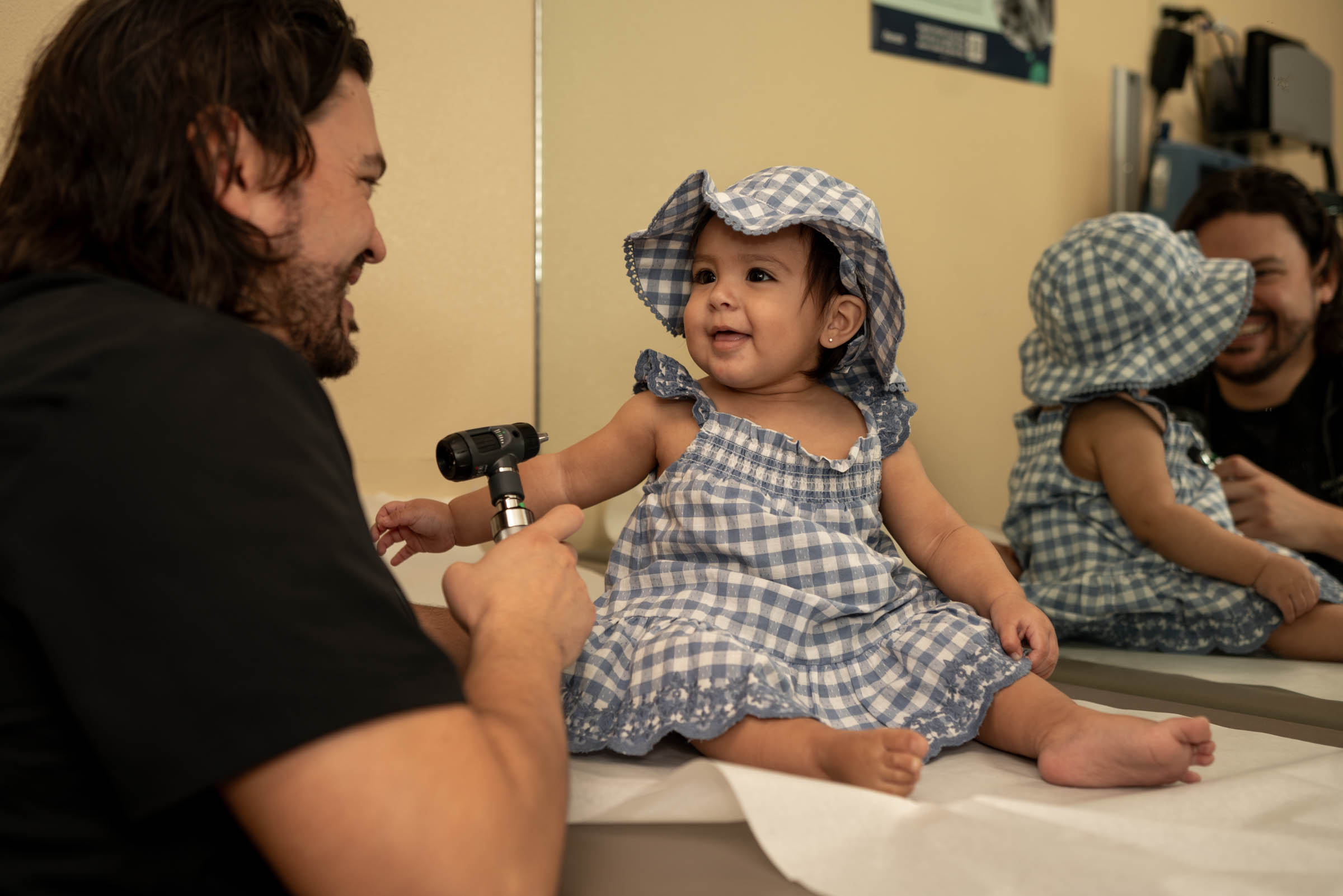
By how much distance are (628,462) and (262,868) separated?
2.45ft

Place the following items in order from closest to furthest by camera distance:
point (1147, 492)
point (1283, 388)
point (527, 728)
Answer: point (527, 728)
point (1283, 388)
point (1147, 492)

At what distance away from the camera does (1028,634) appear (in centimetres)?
103

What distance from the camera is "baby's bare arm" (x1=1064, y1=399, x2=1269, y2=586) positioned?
1435 mm

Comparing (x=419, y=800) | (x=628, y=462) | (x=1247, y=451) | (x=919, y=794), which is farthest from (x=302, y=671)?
(x=1247, y=451)

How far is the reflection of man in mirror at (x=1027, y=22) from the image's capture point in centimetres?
203

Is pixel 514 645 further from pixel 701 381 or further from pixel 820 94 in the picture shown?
pixel 820 94

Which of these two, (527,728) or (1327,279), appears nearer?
(527,728)

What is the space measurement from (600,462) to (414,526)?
0.24 m

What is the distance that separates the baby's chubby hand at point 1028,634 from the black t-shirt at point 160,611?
67 cm

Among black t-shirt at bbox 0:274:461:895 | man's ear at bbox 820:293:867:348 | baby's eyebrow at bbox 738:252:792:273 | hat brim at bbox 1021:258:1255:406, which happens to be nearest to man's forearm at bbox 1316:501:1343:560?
hat brim at bbox 1021:258:1255:406

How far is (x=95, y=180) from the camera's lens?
0.74 meters

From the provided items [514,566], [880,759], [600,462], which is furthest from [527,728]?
[600,462]

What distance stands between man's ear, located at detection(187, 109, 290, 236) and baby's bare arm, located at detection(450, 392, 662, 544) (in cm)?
52

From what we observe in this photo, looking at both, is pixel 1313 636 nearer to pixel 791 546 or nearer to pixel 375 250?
pixel 791 546
